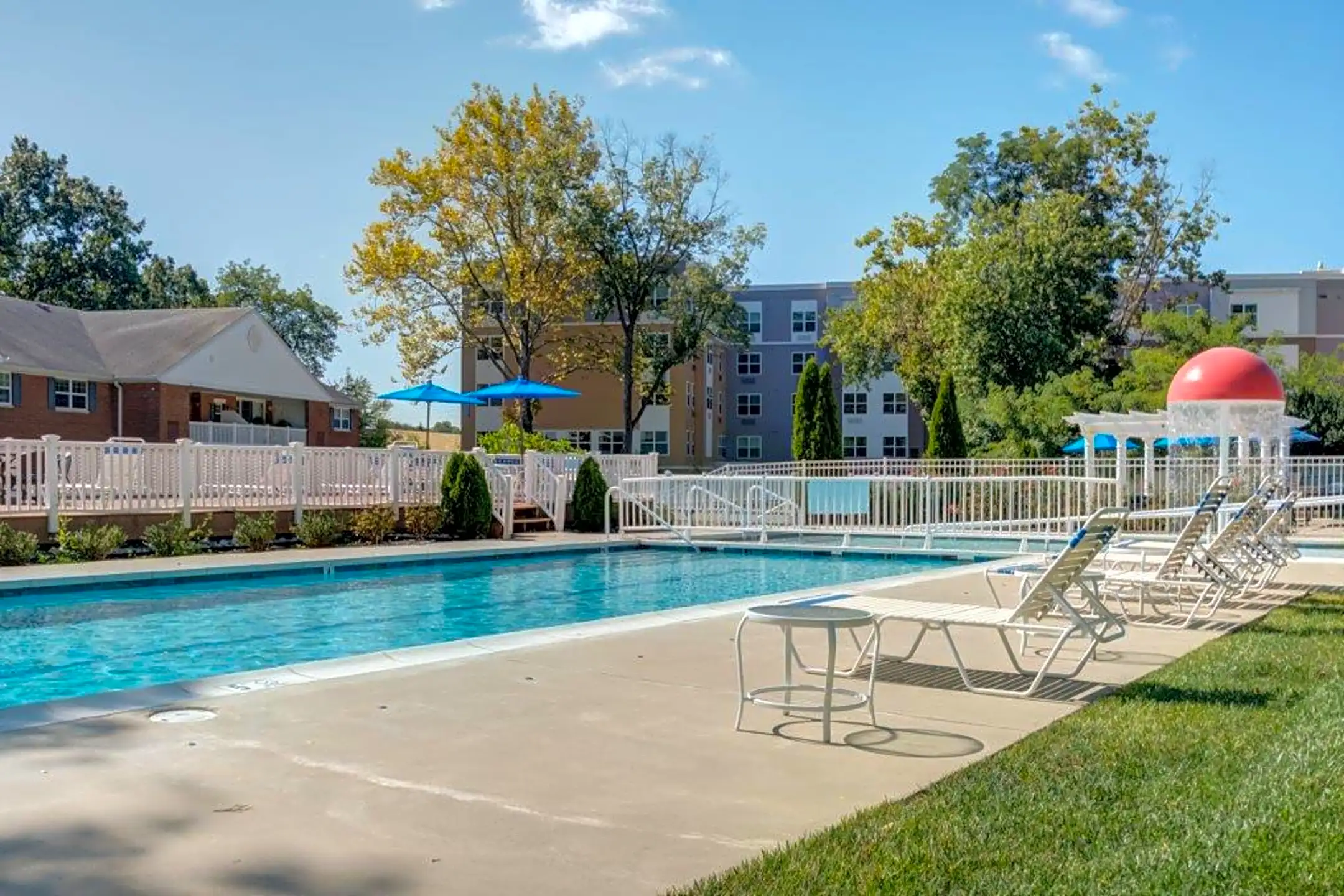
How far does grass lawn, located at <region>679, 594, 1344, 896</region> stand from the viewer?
3.32 meters

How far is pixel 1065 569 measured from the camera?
624 cm

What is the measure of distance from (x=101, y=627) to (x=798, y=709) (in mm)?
7962

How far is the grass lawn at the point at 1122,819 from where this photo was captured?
3316 mm

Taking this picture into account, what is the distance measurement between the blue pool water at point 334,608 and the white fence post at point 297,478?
2979 mm

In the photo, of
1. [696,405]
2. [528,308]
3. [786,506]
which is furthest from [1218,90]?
[696,405]

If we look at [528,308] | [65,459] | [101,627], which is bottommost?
[101,627]

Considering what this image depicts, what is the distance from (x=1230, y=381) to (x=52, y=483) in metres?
15.8

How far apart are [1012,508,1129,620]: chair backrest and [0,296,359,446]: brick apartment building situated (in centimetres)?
2951

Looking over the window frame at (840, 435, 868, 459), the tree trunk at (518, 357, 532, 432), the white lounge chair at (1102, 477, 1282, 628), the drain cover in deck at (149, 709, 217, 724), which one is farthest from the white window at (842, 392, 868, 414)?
the drain cover in deck at (149, 709, 217, 724)

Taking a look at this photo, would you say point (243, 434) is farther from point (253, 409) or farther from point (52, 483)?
point (52, 483)

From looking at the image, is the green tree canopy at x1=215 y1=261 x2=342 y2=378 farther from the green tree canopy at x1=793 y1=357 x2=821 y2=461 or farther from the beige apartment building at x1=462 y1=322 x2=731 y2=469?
the green tree canopy at x1=793 y1=357 x2=821 y2=461

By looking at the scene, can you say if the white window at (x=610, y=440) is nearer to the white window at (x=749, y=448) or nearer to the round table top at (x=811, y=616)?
the white window at (x=749, y=448)

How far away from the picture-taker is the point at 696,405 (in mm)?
51344

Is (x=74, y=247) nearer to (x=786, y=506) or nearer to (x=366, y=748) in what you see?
(x=786, y=506)
